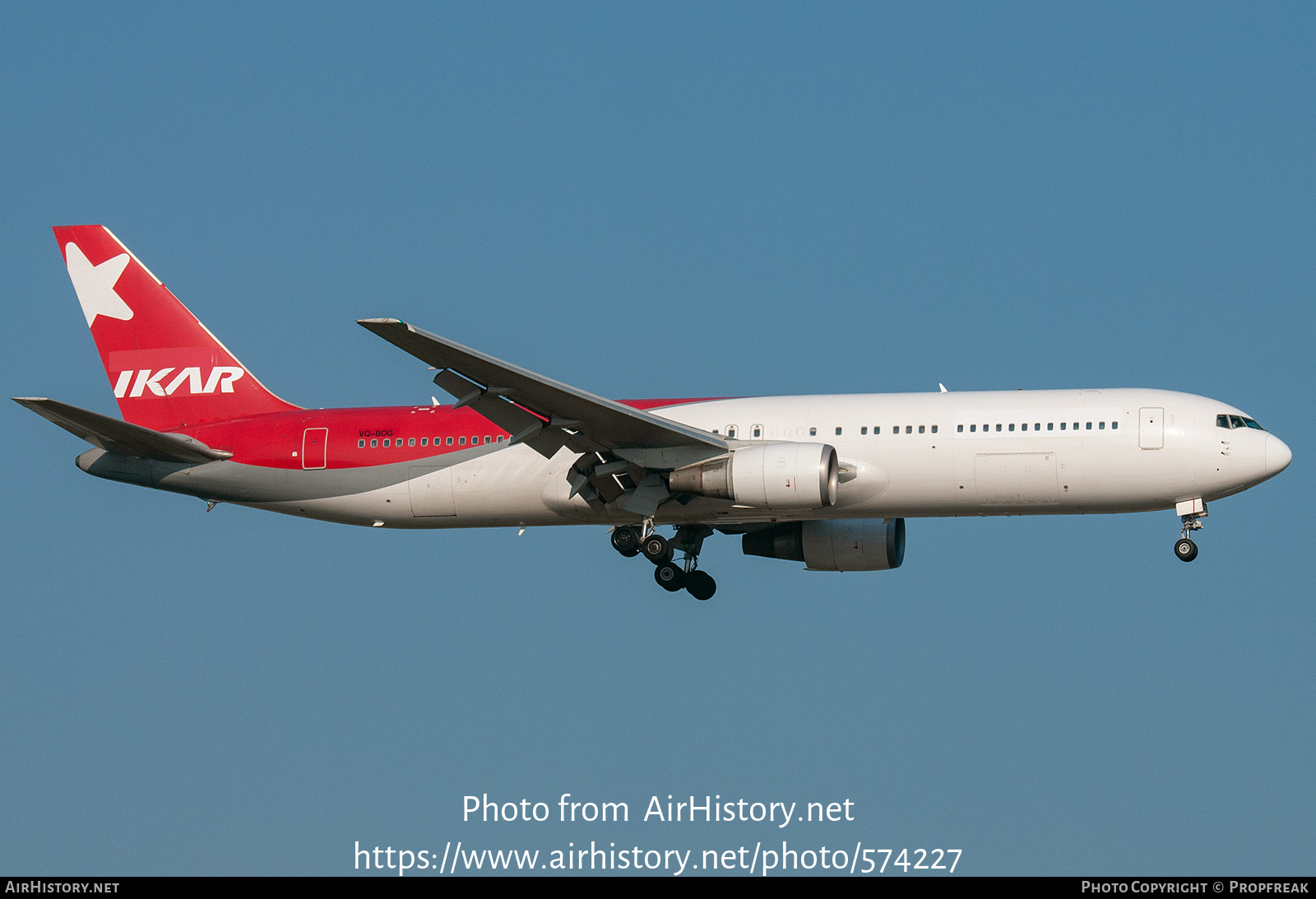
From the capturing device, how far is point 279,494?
39.0 meters

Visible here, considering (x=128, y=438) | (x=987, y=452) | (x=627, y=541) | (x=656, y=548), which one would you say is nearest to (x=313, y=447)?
(x=128, y=438)

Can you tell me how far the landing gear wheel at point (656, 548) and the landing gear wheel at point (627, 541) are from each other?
176 mm

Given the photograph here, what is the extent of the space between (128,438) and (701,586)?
1396 centimetres

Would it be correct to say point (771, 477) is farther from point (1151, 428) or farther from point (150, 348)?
point (150, 348)

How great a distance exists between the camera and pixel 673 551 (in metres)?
39.7

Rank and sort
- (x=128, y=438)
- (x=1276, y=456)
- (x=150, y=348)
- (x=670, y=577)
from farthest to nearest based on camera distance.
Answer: (x=150, y=348), (x=670, y=577), (x=128, y=438), (x=1276, y=456)

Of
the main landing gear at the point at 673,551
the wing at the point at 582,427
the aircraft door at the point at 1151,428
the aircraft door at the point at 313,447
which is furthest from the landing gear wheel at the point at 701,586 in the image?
the aircraft door at the point at 1151,428

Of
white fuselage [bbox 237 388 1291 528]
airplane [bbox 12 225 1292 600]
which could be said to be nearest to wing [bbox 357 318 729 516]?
airplane [bbox 12 225 1292 600]

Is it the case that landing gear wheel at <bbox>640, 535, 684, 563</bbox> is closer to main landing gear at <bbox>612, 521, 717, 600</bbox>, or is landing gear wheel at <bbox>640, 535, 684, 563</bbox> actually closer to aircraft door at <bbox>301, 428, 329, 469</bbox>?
main landing gear at <bbox>612, 521, 717, 600</bbox>

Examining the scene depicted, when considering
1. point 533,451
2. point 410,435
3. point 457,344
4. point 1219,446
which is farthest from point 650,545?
point 1219,446

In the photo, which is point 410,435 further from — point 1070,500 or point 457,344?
point 1070,500

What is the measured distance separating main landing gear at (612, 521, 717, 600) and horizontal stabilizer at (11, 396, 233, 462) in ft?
31.7

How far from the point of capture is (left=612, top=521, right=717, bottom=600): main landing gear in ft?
125

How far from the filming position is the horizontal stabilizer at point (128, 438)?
35.9m
